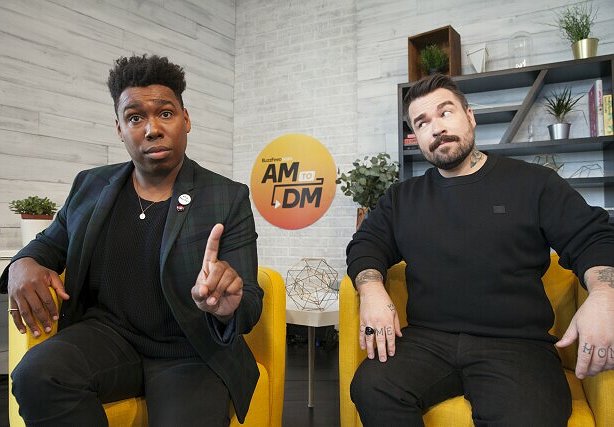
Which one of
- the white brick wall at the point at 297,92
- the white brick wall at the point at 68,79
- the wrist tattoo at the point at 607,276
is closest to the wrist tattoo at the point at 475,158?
the wrist tattoo at the point at 607,276

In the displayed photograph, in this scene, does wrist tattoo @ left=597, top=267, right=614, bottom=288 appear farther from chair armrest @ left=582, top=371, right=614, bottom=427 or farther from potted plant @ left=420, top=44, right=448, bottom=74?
potted plant @ left=420, top=44, right=448, bottom=74

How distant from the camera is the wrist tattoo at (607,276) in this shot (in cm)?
126

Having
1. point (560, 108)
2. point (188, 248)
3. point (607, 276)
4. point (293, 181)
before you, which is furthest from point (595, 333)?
point (293, 181)

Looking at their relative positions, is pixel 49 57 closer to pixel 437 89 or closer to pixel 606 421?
pixel 437 89

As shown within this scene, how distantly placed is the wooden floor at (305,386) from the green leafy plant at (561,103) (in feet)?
7.06

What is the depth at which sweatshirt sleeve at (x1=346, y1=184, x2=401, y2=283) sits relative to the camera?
1.62 meters

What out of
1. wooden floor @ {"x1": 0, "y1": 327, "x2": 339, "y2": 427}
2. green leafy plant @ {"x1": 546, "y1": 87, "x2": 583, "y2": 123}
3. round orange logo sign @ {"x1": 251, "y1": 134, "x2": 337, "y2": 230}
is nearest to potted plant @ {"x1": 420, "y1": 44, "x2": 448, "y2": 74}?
green leafy plant @ {"x1": 546, "y1": 87, "x2": 583, "y2": 123}

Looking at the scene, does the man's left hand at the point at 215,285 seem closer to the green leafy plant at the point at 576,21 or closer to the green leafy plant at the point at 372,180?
the green leafy plant at the point at 372,180

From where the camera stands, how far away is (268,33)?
4629 millimetres

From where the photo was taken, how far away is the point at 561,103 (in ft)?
10.2

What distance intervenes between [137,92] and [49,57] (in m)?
2.31

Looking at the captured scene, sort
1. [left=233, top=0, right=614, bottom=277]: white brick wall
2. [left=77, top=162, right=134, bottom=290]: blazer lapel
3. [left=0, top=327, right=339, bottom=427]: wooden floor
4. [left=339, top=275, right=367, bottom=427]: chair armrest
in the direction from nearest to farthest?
[left=77, top=162, right=134, bottom=290]: blazer lapel < [left=339, top=275, right=367, bottom=427]: chair armrest < [left=0, top=327, right=339, bottom=427]: wooden floor < [left=233, top=0, right=614, bottom=277]: white brick wall

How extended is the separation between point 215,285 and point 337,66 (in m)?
3.54

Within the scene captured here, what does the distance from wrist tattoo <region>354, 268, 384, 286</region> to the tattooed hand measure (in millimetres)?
37
